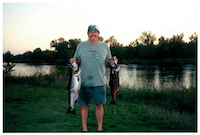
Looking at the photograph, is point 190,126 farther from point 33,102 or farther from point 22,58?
point 22,58

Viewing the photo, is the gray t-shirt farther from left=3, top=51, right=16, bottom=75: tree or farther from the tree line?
the tree line

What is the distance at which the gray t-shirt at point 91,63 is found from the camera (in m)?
3.66

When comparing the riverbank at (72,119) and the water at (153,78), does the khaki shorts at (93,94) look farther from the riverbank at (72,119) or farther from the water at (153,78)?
the water at (153,78)

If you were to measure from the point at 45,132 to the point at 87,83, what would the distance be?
1.86 metres

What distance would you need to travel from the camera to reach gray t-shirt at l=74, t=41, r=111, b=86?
3.66 meters

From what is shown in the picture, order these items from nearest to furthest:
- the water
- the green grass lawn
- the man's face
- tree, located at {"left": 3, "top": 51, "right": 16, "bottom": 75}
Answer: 1. the man's face
2. the green grass lawn
3. the water
4. tree, located at {"left": 3, "top": 51, "right": 16, "bottom": 75}

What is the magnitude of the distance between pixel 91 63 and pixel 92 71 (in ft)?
0.63

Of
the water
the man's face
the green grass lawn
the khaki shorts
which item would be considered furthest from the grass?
the water

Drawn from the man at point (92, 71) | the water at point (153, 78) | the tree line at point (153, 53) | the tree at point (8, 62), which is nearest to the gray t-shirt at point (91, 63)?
the man at point (92, 71)

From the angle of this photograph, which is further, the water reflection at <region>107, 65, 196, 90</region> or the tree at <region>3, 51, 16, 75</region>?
the tree at <region>3, 51, 16, 75</region>

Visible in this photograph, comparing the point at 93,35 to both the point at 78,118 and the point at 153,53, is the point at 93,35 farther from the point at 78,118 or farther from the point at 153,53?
the point at 153,53

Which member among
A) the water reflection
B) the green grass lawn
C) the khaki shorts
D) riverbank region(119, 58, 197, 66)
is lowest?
the green grass lawn

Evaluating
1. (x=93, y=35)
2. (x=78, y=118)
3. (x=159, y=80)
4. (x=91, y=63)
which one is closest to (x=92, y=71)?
(x=91, y=63)

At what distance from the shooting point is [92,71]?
144 inches
